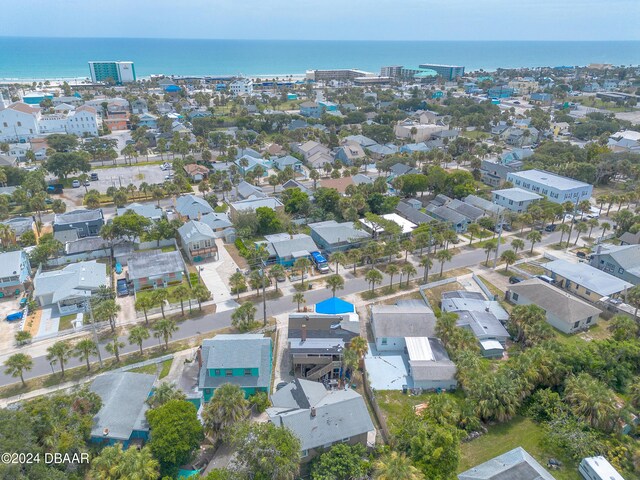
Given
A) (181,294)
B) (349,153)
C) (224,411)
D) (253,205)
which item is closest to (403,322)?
(224,411)

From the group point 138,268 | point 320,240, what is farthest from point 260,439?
point 320,240

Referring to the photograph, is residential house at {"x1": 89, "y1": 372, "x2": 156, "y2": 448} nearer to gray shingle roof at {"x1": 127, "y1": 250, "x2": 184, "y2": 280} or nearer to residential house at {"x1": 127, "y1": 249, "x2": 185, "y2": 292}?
residential house at {"x1": 127, "y1": 249, "x2": 185, "y2": 292}

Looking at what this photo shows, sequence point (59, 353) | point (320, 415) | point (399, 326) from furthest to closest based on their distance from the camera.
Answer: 1. point (399, 326)
2. point (59, 353)
3. point (320, 415)

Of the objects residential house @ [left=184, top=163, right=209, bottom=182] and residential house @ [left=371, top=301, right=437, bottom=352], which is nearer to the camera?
residential house @ [left=371, top=301, right=437, bottom=352]

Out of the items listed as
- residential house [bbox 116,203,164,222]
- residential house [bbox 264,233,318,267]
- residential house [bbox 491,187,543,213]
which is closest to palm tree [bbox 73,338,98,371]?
residential house [bbox 264,233,318,267]

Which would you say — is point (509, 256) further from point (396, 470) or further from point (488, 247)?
point (396, 470)

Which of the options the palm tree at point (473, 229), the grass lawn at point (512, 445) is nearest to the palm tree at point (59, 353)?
the grass lawn at point (512, 445)

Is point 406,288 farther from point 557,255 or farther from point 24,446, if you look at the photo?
point 24,446
